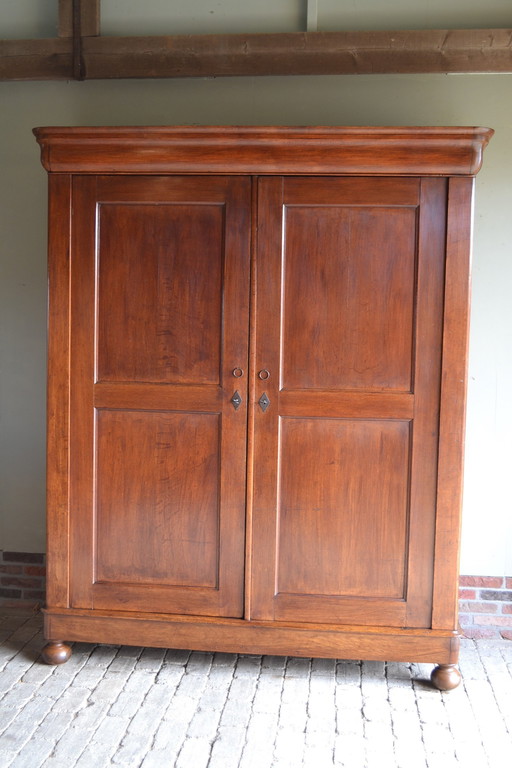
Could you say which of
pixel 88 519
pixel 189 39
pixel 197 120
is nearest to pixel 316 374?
pixel 88 519

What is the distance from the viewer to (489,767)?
235 cm

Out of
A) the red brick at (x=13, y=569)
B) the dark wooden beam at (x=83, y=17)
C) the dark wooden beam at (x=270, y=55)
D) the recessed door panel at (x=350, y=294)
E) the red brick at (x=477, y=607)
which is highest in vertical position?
the dark wooden beam at (x=83, y=17)

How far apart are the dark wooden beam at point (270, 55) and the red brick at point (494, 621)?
2.40 metres

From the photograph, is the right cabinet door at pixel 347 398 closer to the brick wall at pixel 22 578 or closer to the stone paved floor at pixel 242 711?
the stone paved floor at pixel 242 711

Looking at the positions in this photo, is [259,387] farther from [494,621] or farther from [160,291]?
[494,621]

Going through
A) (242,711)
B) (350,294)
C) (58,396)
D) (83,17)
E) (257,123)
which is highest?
(83,17)

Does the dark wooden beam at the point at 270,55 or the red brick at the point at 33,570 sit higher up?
the dark wooden beam at the point at 270,55

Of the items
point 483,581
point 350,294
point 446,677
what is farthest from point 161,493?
point 483,581

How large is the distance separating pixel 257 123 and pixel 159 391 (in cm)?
134

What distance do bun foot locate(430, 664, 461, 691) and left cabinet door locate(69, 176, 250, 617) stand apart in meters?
0.79

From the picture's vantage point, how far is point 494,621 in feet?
11.1

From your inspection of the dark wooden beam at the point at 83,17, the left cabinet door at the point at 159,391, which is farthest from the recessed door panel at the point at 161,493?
the dark wooden beam at the point at 83,17

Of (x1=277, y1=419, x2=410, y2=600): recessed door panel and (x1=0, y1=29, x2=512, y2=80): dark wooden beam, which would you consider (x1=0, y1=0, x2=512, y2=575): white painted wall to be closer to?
(x1=0, y1=29, x2=512, y2=80): dark wooden beam

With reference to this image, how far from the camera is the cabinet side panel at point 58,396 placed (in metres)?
2.86
